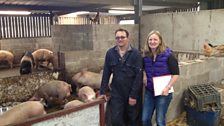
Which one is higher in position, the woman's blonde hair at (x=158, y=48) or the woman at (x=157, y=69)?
the woman's blonde hair at (x=158, y=48)

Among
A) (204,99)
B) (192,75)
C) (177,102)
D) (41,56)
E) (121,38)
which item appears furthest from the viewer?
(41,56)

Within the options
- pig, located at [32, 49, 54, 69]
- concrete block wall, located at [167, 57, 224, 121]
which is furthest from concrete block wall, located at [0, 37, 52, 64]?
concrete block wall, located at [167, 57, 224, 121]

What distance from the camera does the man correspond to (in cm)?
254

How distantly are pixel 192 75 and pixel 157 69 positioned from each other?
1583 millimetres

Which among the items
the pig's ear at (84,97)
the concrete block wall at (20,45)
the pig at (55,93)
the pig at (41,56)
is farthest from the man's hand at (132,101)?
the concrete block wall at (20,45)

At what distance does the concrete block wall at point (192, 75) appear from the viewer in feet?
12.0

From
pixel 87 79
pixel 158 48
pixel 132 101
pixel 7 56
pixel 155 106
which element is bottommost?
pixel 87 79

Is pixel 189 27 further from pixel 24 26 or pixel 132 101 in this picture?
pixel 24 26

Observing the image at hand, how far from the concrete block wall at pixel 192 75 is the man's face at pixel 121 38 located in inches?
56.9

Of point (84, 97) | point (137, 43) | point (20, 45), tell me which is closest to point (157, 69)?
point (84, 97)

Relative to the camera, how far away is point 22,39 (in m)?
9.61

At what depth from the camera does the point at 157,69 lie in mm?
2580

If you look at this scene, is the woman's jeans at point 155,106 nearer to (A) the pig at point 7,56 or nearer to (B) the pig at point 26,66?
(B) the pig at point 26,66

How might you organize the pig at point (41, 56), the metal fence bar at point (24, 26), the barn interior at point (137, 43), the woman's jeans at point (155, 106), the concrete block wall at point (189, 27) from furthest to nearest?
the metal fence bar at point (24, 26), the pig at point (41, 56), the concrete block wall at point (189, 27), the barn interior at point (137, 43), the woman's jeans at point (155, 106)
